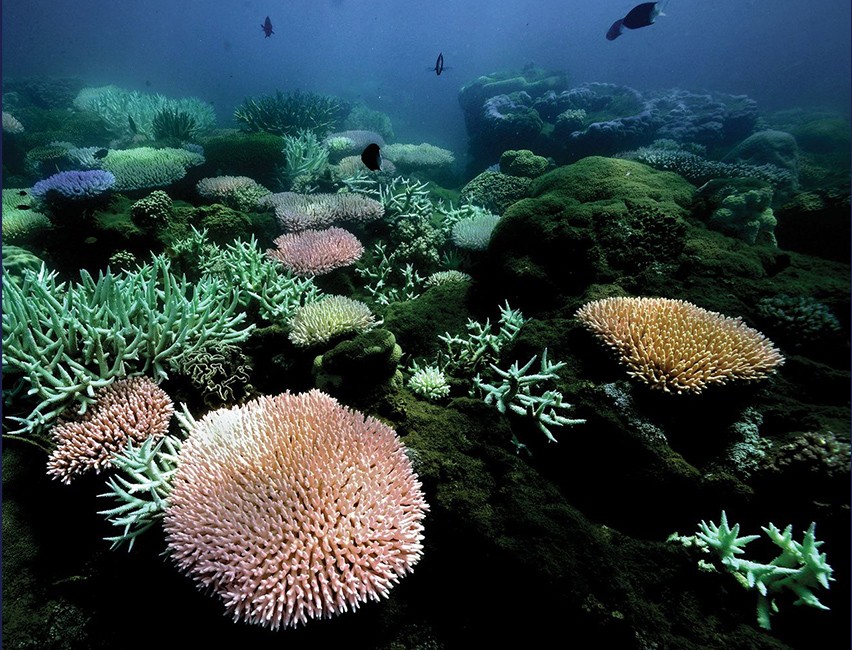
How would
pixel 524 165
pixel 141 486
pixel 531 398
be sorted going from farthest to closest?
1. pixel 524 165
2. pixel 531 398
3. pixel 141 486

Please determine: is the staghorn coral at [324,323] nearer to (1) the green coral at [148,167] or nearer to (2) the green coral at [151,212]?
(2) the green coral at [151,212]

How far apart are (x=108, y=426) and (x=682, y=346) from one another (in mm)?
4078

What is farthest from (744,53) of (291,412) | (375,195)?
(291,412)

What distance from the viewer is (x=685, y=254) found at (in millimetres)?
4031

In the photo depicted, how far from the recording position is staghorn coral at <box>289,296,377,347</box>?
3463 millimetres

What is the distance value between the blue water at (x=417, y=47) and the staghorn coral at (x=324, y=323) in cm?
3119

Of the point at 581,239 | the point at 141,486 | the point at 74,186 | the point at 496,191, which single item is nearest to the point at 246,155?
the point at 74,186

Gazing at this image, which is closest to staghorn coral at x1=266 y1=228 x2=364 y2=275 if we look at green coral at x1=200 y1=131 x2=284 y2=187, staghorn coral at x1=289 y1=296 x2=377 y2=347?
staghorn coral at x1=289 y1=296 x2=377 y2=347

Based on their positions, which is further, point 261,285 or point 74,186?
point 74,186

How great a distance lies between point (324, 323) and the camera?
138 inches

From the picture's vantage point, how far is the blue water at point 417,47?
49.2 meters

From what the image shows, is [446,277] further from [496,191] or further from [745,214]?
[496,191]

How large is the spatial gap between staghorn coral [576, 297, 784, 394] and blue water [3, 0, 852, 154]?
105 ft

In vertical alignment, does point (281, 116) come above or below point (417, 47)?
below
